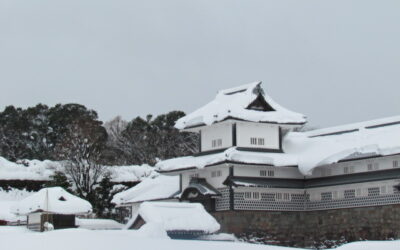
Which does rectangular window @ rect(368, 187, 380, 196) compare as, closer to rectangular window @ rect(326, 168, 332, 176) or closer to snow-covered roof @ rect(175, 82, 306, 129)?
rectangular window @ rect(326, 168, 332, 176)

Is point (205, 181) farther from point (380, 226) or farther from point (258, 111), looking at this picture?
point (380, 226)

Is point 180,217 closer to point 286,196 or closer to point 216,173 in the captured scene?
point 216,173

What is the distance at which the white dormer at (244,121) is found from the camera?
41.9 m

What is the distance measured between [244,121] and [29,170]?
24852mm

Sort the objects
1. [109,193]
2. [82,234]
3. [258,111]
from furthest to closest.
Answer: [109,193]
[258,111]
[82,234]

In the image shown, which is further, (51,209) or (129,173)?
(129,173)

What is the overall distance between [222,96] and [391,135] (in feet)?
36.5

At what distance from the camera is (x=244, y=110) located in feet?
138

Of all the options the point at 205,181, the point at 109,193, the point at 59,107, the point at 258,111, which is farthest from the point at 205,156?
the point at 59,107

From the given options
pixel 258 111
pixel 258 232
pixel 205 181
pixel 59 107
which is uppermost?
pixel 59 107

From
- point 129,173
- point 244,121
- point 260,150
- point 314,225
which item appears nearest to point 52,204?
point 244,121

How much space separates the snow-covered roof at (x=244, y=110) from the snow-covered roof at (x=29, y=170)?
1942cm

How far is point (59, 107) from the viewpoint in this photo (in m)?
82.5

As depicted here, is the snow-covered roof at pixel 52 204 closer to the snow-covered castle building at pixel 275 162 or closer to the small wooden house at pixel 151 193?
the small wooden house at pixel 151 193
